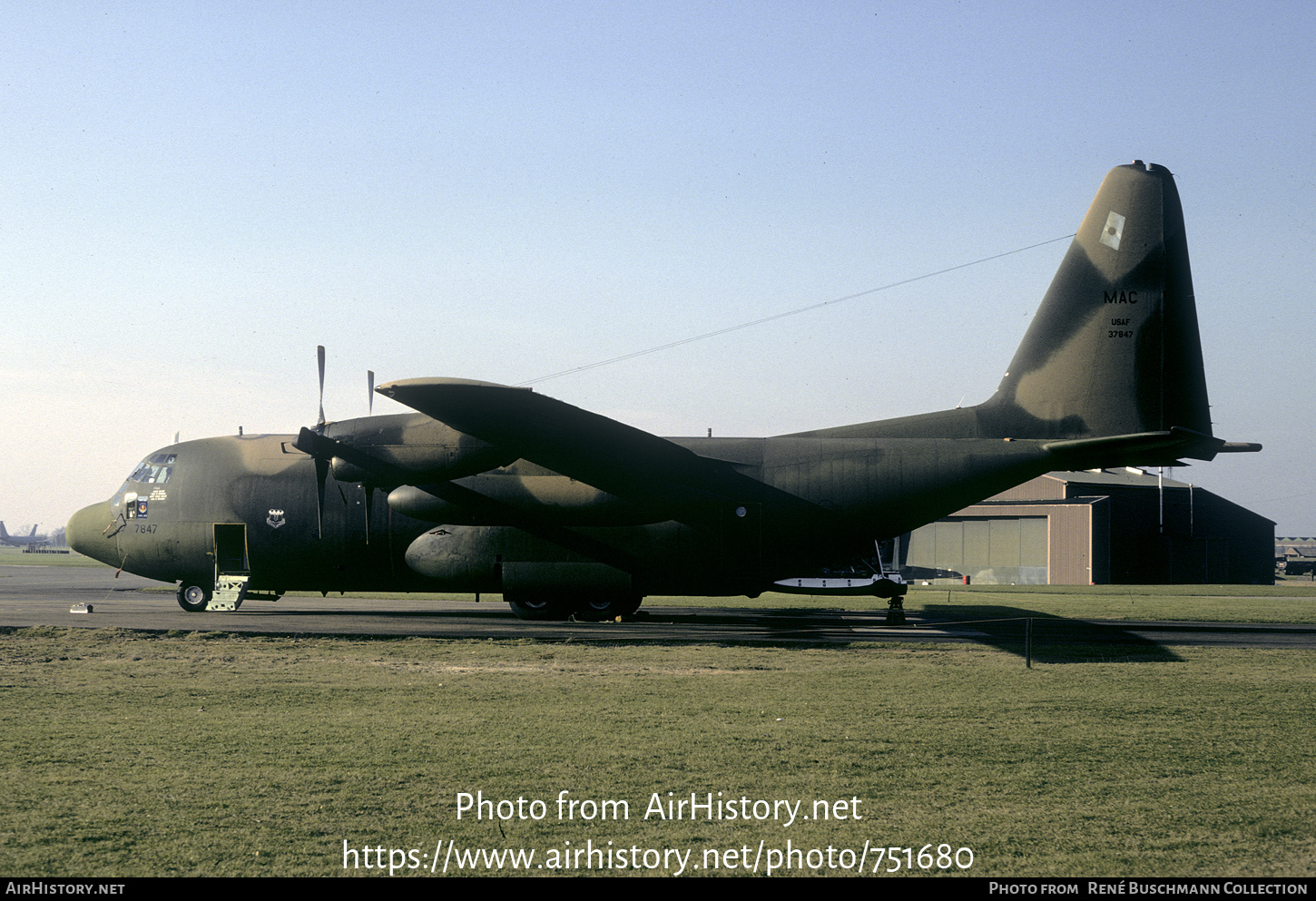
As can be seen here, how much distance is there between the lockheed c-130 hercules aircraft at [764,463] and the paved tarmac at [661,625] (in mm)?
1382

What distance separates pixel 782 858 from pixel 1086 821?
8.96 feet

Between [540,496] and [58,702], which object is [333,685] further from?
[540,496]

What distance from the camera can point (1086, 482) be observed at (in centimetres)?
6172

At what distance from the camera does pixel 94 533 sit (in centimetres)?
2673

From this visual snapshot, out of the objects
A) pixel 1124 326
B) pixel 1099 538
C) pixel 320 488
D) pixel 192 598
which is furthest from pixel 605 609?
pixel 1099 538

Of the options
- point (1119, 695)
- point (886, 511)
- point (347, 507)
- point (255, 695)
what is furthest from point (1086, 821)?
point (347, 507)

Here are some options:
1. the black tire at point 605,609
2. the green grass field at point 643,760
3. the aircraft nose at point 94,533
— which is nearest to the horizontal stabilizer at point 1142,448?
the green grass field at point 643,760

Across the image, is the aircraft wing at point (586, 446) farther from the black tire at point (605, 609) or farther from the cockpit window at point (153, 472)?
the cockpit window at point (153, 472)

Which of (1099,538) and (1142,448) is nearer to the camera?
(1142,448)

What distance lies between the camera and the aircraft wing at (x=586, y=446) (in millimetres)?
18672

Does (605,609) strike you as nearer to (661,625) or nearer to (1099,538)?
Answer: (661,625)

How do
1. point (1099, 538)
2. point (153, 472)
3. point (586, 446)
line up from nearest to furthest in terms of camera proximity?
point (586, 446), point (153, 472), point (1099, 538)

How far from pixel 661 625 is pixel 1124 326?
1356cm

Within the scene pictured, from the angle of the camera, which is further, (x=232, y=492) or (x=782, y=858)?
(x=232, y=492)
